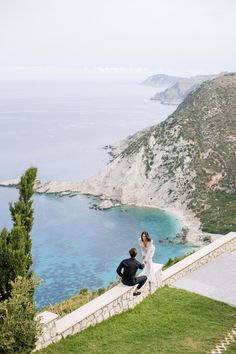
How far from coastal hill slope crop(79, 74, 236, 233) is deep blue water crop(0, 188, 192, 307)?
467 centimetres

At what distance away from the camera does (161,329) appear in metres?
13.1

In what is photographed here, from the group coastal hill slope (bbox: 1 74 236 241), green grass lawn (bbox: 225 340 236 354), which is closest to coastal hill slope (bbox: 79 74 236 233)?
coastal hill slope (bbox: 1 74 236 241)

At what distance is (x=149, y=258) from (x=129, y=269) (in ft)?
3.38

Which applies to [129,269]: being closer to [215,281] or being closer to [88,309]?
[88,309]

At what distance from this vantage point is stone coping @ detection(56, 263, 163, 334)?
12594mm

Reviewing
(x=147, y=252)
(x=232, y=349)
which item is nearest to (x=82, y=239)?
(x=147, y=252)

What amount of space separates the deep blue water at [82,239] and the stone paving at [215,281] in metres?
47.9

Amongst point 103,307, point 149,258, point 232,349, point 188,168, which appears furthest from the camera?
point 188,168

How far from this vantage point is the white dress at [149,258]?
47.9ft

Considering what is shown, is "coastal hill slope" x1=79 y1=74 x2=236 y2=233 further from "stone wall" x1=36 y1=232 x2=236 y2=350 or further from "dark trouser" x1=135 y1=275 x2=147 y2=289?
"dark trouser" x1=135 y1=275 x2=147 y2=289

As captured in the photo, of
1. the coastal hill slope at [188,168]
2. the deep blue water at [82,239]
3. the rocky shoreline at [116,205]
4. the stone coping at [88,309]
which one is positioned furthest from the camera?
the coastal hill slope at [188,168]

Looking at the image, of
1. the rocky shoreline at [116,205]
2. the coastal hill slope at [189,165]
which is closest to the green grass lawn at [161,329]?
the rocky shoreline at [116,205]

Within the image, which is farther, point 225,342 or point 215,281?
point 215,281

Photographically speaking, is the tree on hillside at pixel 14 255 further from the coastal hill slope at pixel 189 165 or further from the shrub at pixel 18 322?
the coastal hill slope at pixel 189 165
